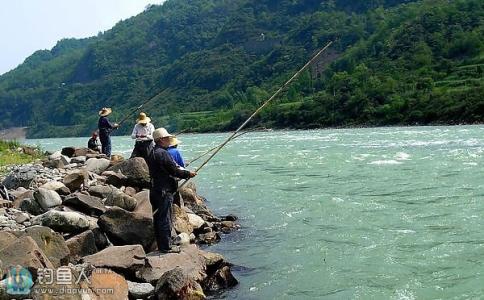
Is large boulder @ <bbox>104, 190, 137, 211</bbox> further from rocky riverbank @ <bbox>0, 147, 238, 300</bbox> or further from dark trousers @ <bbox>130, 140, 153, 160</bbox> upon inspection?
dark trousers @ <bbox>130, 140, 153, 160</bbox>

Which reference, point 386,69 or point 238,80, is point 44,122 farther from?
point 386,69

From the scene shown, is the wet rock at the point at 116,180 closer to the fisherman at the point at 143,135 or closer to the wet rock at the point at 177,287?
the fisherman at the point at 143,135

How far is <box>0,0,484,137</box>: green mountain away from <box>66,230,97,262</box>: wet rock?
9.59 m

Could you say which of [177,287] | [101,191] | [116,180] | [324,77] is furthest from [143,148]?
[324,77]

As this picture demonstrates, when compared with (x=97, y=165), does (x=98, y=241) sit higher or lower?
lower

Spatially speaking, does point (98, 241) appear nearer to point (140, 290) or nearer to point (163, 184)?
point (163, 184)

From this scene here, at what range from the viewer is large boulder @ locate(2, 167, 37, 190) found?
507 inches

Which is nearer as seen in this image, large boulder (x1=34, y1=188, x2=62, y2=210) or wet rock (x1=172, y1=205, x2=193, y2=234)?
large boulder (x1=34, y1=188, x2=62, y2=210)

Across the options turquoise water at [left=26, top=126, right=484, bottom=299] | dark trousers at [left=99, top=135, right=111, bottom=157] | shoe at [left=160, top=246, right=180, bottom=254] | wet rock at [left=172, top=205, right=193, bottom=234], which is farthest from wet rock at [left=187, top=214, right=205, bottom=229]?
dark trousers at [left=99, top=135, right=111, bottom=157]

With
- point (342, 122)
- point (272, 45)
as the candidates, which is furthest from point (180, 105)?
point (342, 122)

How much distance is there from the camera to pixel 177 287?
7176mm

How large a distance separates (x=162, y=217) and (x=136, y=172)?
4.54 meters

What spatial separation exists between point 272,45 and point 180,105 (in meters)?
48.4

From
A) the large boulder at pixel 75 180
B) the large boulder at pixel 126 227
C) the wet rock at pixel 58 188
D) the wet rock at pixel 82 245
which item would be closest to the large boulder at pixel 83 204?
the large boulder at pixel 126 227
